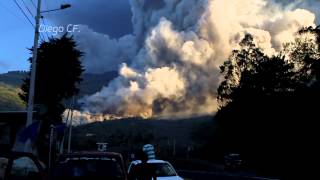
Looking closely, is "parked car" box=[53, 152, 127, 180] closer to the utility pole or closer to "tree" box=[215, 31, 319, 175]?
the utility pole

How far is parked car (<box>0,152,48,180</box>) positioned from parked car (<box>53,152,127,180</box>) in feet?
1.76

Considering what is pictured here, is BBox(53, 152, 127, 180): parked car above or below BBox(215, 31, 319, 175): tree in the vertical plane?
below

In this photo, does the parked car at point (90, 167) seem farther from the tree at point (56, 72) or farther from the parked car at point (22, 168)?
the tree at point (56, 72)

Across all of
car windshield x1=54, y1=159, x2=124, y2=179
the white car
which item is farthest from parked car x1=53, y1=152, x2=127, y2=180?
the white car

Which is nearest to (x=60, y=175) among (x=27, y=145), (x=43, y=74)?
(x=27, y=145)

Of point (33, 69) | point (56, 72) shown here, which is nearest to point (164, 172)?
point (33, 69)

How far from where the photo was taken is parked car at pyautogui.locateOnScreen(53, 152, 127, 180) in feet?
46.2

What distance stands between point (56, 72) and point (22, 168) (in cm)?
4492

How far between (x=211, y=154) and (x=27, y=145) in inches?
3902

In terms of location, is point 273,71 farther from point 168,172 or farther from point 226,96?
point 168,172

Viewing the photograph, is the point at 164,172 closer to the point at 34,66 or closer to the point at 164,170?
the point at 164,170

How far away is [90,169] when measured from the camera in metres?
14.2

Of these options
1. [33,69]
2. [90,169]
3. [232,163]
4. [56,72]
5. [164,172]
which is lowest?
[90,169]

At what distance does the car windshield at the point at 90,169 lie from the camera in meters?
14.1
